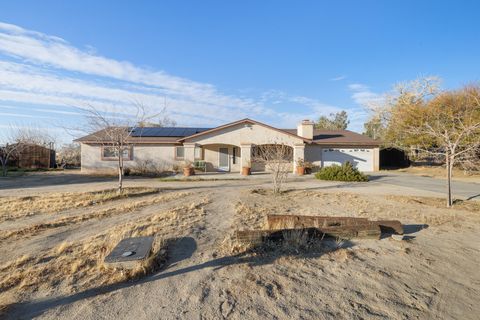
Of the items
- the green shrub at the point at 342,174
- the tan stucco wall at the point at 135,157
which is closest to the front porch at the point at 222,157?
the tan stucco wall at the point at 135,157

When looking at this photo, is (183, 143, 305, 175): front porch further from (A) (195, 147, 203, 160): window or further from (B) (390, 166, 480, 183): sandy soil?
(B) (390, 166, 480, 183): sandy soil

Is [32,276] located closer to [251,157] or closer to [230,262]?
[230,262]

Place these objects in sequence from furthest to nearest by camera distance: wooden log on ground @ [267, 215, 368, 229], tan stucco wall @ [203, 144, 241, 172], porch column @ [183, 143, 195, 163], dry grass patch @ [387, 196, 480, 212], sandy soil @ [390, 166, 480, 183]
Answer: tan stucco wall @ [203, 144, 241, 172]
porch column @ [183, 143, 195, 163]
sandy soil @ [390, 166, 480, 183]
dry grass patch @ [387, 196, 480, 212]
wooden log on ground @ [267, 215, 368, 229]

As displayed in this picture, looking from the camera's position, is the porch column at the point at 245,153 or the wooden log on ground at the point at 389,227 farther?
the porch column at the point at 245,153

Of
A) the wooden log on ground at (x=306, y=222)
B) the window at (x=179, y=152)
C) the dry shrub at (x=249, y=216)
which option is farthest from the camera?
the window at (x=179, y=152)

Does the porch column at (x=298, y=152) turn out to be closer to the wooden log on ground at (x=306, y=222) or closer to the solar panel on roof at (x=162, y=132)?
the solar panel on roof at (x=162, y=132)

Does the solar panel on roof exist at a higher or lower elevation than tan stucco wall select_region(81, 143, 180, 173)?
higher

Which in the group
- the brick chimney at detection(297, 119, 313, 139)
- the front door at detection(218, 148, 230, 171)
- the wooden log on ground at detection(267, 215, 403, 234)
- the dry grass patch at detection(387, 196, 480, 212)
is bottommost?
the dry grass patch at detection(387, 196, 480, 212)

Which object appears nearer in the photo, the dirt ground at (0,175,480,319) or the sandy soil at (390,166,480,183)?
the dirt ground at (0,175,480,319)

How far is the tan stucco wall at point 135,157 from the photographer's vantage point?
20.9 metres

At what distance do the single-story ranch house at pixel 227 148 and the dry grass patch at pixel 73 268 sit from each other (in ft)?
49.4

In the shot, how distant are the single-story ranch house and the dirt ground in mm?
13783

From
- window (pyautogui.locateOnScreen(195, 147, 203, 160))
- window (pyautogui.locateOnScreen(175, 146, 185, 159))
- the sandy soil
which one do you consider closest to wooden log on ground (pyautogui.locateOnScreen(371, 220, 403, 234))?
the sandy soil

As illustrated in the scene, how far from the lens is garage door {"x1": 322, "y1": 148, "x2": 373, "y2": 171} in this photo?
2211 cm
